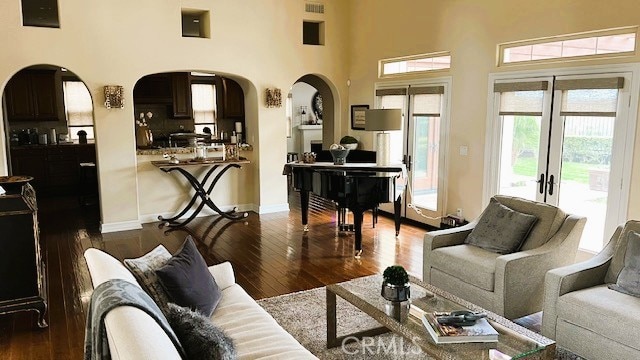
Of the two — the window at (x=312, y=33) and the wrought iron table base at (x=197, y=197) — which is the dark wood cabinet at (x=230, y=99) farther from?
the wrought iron table base at (x=197, y=197)

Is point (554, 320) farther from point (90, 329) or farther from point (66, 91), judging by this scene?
point (66, 91)

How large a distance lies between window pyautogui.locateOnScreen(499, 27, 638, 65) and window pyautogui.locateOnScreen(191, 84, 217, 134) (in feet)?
25.7

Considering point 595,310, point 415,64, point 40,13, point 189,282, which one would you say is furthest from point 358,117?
point 189,282

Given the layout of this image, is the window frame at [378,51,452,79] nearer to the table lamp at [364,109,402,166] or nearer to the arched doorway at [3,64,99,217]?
the table lamp at [364,109,402,166]

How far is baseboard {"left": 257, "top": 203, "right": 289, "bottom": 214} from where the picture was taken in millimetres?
7901

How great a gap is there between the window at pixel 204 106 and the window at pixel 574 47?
→ 7.83m

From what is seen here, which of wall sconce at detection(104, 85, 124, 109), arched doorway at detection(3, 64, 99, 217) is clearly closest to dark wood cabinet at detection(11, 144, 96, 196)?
arched doorway at detection(3, 64, 99, 217)

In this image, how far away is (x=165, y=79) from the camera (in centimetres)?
1051

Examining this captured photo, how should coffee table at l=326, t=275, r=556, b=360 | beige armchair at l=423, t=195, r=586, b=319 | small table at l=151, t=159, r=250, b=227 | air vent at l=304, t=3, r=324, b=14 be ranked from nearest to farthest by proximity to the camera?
coffee table at l=326, t=275, r=556, b=360 → beige armchair at l=423, t=195, r=586, b=319 → small table at l=151, t=159, r=250, b=227 → air vent at l=304, t=3, r=324, b=14

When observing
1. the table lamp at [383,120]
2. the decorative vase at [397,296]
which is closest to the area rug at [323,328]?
the decorative vase at [397,296]

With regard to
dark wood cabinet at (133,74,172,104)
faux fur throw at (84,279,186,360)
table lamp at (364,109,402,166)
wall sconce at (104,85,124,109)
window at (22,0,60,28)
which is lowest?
faux fur throw at (84,279,186,360)

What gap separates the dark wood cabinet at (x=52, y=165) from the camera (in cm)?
902

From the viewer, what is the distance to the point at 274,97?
25.3 feet

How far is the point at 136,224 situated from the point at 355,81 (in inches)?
171
